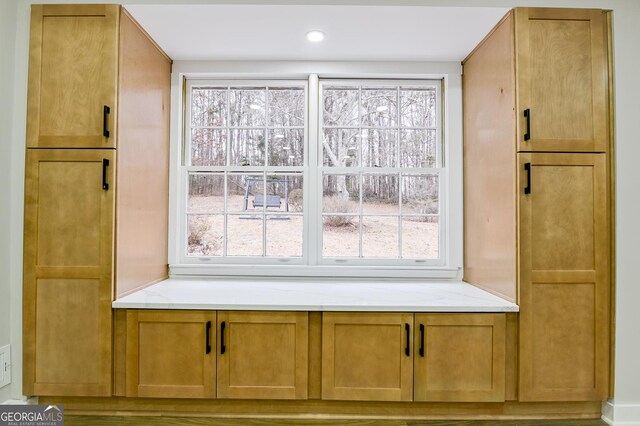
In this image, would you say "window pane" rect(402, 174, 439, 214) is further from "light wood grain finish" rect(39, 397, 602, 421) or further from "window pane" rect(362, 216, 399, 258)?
"light wood grain finish" rect(39, 397, 602, 421)

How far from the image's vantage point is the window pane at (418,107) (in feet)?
8.95

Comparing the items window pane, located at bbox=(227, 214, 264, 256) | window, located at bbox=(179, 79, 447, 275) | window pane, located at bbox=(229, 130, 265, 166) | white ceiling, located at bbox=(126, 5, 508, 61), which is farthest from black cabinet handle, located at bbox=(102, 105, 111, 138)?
window pane, located at bbox=(227, 214, 264, 256)

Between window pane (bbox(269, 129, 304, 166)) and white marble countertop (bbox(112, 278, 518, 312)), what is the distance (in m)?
0.96

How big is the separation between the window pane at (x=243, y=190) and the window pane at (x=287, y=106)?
0.48 m

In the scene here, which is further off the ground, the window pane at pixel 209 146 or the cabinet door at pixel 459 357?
the window pane at pixel 209 146

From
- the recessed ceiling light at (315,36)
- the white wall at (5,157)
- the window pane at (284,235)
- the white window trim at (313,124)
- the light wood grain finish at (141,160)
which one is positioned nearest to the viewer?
the white wall at (5,157)

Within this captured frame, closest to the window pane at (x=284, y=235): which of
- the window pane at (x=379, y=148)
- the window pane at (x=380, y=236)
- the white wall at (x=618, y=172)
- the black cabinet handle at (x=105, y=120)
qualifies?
the window pane at (x=380, y=236)

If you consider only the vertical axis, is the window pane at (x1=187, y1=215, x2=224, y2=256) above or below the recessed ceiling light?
below

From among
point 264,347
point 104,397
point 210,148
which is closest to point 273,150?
point 210,148

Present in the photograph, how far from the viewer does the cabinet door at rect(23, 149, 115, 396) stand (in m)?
1.92

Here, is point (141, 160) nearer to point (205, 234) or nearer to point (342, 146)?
point (205, 234)

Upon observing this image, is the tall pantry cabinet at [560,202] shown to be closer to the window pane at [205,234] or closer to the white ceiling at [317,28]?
the white ceiling at [317,28]

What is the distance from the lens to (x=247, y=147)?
274cm

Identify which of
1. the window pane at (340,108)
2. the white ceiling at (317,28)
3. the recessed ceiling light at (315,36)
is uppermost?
the white ceiling at (317,28)
